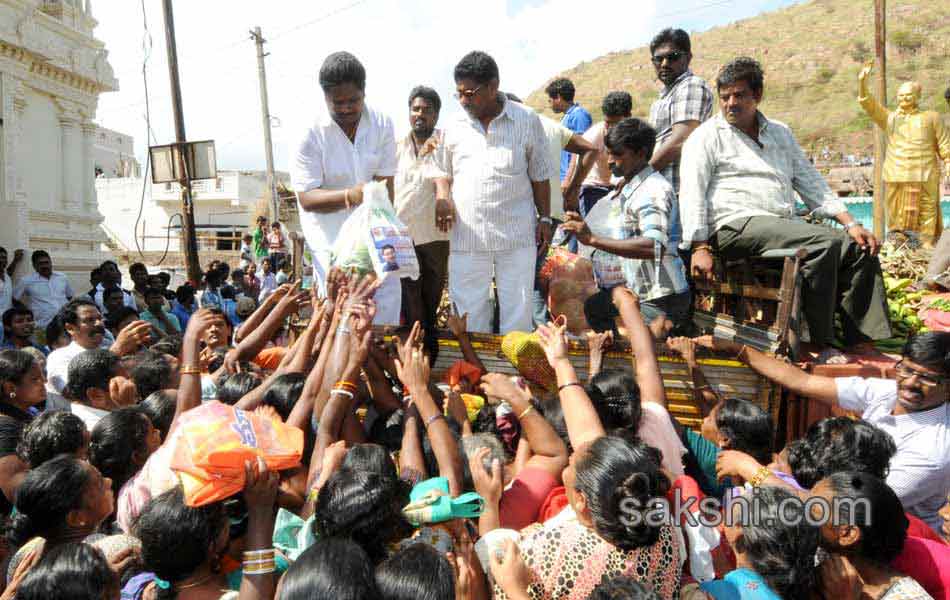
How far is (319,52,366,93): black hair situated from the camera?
3.81 metres

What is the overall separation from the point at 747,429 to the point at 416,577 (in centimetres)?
177

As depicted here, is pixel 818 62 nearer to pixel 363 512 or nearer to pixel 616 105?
pixel 616 105

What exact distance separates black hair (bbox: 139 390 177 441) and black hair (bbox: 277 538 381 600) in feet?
6.62

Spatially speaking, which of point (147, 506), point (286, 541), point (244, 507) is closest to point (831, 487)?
point (286, 541)

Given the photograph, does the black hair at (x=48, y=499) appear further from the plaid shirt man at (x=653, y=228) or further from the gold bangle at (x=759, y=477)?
the plaid shirt man at (x=653, y=228)

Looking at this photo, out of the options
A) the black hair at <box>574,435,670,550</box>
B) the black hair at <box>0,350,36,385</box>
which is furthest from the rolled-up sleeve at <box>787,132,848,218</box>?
the black hair at <box>0,350,36,385</box>

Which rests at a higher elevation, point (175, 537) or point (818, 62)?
point (818, 62)

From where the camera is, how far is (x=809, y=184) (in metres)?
4.52

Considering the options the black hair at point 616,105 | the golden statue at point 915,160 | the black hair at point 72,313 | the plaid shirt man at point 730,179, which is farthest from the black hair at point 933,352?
the golden statue at point 915,160

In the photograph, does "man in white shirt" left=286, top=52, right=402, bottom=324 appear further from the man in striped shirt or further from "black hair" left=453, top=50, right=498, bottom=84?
the man in striped shirt

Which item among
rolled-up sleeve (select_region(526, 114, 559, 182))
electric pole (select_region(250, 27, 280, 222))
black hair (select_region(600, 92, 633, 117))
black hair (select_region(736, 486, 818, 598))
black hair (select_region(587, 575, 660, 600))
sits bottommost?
black hair (select_region(736, 486, 818, 598))

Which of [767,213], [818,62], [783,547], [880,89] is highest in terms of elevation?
[818,62]

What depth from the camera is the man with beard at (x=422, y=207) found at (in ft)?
15.7

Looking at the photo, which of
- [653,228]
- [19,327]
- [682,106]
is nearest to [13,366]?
[19,327]
